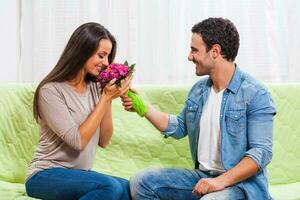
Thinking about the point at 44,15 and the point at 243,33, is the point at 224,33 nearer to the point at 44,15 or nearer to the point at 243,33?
the point at 243,33

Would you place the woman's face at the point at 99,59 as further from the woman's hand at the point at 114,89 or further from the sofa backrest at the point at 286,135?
the sofa backrest at the point at 286,135

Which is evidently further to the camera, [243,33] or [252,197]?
[243,33]

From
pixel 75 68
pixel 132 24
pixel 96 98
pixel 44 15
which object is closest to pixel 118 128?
pixel 96 98

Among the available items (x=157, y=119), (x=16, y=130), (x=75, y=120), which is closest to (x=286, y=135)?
(x=157, y=119)

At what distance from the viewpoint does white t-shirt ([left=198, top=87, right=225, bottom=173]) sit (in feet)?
6.42

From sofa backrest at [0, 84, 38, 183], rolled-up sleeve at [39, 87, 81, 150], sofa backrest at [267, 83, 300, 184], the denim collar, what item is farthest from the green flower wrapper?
sofa backrest at [267, 83, 300, 184]

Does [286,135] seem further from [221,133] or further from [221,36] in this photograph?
[221,36]

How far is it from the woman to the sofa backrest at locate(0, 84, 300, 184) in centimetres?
32

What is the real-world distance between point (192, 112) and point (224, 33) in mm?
355

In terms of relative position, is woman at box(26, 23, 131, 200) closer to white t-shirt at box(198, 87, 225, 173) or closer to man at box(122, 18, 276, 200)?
man at box(122, 18, 276, 200)

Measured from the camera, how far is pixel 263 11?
2.94 meters

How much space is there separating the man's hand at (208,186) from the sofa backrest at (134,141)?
2.04 feet

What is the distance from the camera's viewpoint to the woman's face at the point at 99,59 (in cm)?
201

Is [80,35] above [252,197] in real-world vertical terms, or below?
above
